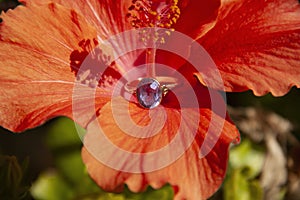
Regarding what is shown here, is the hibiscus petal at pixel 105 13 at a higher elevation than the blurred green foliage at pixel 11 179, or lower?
higher

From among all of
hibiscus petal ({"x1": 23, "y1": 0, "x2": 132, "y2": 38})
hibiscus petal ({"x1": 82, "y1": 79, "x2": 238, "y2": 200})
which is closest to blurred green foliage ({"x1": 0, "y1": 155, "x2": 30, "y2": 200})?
hibiscus petal ({"x1": 82, "y1": 79, "x2": 238, "y2": 200})

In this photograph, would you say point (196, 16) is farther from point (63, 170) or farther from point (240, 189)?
point (63, 170)

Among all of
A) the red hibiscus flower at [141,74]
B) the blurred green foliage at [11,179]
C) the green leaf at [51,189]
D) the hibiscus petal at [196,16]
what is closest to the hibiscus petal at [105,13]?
the red hibiscus flower at [141,74]

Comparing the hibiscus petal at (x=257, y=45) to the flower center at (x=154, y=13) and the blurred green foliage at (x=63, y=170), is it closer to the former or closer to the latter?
the flower center at (x=154, y=13)

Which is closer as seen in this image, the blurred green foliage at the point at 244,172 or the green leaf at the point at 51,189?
the blurred green foliage at the point at 244,172

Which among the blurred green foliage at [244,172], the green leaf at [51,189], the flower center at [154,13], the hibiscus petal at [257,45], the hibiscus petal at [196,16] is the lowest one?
the blurred green foliage at [244,172]

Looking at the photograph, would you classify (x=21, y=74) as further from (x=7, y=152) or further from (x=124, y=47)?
(x=7, y=152)

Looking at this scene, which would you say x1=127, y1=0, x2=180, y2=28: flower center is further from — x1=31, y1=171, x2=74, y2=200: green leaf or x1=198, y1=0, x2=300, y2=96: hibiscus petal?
x1=31, y1=171, x2=74, y2=200: green leaf

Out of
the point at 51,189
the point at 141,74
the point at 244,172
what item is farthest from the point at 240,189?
the point at 51,189
